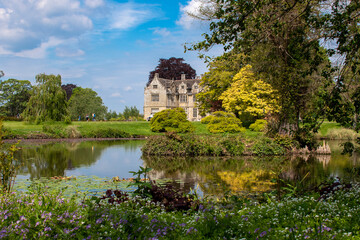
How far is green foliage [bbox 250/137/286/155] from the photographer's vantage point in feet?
60.8

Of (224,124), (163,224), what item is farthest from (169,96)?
(163,224)

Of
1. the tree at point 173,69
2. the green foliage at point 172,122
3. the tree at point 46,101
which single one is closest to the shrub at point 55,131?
the tree at point 46,101

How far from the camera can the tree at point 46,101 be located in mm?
35500

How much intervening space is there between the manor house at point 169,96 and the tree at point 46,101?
2495cm

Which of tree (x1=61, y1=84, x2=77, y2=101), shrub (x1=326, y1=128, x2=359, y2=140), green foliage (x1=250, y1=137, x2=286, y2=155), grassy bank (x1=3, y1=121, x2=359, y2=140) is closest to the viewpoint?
green foliage (x1=250, y1=137, x2=286, y2=155)

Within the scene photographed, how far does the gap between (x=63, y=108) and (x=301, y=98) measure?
28622 mm

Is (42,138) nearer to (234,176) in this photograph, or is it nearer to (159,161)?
(159,161)

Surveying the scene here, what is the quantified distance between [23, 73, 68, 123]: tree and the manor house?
24947 millimetres

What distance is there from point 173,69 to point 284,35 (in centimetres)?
5730

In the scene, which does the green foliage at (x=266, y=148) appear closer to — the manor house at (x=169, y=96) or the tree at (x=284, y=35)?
the tree at (x=284, y=35)

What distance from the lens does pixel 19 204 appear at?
5273 millimetres

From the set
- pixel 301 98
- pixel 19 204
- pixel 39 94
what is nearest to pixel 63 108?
pixel 39 94

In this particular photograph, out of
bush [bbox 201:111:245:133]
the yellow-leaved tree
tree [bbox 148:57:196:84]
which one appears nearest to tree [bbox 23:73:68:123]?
bush [bbox 201:111:245:133]

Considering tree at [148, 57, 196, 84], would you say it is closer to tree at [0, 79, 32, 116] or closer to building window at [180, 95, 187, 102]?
building window at [180, 95, 187, 102]
